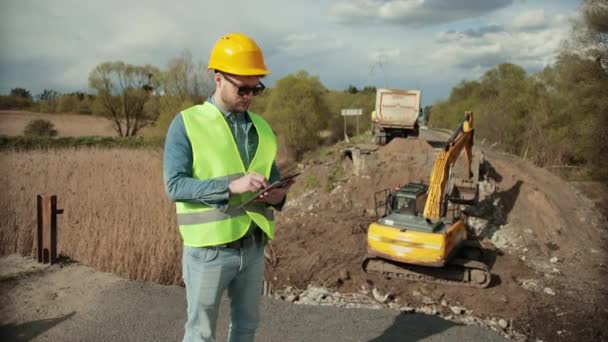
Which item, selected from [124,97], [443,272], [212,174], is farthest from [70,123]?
[212,174]

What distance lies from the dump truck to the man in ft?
56.5

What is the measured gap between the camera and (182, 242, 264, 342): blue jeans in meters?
2.59

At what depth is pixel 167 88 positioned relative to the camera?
107ft

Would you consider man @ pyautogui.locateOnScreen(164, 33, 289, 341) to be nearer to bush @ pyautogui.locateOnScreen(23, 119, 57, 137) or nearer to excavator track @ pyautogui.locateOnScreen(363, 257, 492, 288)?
excavator track @ pyautogui.locateOnScreen(363, 257, 492, 288)

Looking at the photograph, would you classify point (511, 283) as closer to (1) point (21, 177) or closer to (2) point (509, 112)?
(1) point (21, 177)

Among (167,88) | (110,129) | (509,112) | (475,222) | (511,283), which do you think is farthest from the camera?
(110,129)

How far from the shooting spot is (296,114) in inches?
1391

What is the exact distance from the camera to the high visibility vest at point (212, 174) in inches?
100

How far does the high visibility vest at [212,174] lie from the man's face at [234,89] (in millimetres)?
83

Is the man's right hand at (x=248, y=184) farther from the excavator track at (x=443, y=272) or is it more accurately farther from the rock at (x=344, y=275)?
the excavator track at (x=443, y=272)

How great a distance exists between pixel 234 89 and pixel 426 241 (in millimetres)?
7158

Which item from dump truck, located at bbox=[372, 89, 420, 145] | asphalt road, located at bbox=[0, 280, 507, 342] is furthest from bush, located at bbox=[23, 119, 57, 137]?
asphalt road, located at bbox=[0, 280, 507, 342]

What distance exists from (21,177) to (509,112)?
1030 inches

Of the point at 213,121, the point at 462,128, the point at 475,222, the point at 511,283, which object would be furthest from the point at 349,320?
the point at 475,222
